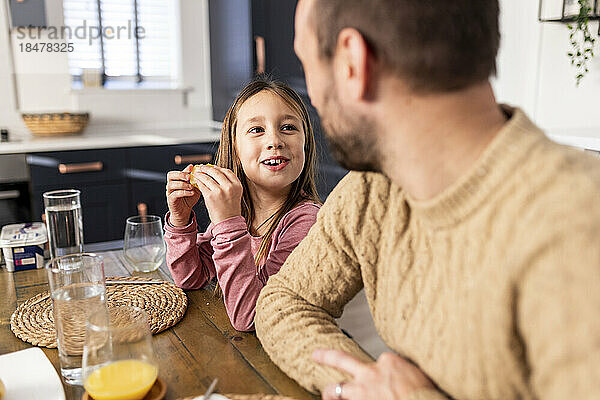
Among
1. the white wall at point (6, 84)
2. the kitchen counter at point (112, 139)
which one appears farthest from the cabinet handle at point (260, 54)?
the white wall at point (6, 84)

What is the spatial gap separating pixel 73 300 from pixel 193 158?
8.64 ft

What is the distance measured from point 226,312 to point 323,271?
0.89 feet

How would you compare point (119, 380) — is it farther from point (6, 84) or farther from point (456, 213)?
point (6, 84)

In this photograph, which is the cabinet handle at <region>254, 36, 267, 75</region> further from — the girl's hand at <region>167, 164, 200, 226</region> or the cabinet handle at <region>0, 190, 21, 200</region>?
the girl's hand at <region>167, 164, 200, 226</region>

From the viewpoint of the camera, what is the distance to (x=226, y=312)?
1.16m

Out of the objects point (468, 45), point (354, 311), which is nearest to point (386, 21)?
point (468, 45)

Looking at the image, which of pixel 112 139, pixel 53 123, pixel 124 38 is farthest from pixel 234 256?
pixel 124 38

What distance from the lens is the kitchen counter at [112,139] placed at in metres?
3.10

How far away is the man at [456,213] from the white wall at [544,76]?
76.3 inches

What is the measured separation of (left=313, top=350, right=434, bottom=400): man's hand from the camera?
2.43ft

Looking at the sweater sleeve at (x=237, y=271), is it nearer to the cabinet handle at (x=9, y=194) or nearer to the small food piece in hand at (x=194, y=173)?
the small food piece in hand at (x=194, y=173)

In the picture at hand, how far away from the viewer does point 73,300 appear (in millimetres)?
931

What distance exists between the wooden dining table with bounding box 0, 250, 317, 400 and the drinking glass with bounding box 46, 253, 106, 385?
43mm

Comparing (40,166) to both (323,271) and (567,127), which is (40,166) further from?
(567,127)
